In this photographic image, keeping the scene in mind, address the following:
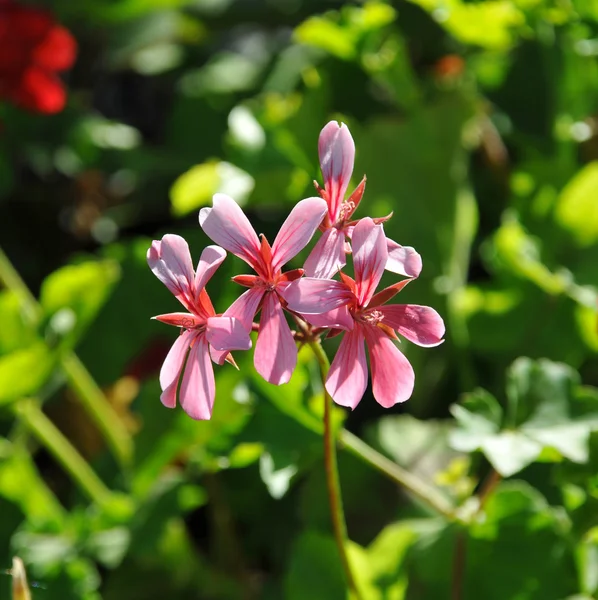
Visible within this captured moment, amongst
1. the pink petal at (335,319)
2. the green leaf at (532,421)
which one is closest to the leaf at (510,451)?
the green leaf at (532,421)

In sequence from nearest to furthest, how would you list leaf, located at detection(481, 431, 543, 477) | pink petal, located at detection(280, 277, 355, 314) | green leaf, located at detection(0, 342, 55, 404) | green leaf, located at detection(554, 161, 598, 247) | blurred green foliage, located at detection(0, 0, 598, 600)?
pink petal, located at detection(280, 277, 355, 314)
leaf, located at detection(481, 431, 543, 477)
blurred green foliage, located at detection(0, 0, 598, 600)
green leaf, located at detection(0, 342, 55, 404)
green leaf, located at detection(554, 161, 598, 247)

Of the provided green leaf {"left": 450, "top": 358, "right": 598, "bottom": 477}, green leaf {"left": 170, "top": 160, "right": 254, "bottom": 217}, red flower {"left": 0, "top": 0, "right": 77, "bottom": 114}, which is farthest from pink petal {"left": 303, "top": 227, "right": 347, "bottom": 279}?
red flower {"left": 0, "top": 0, "right": 77, "bottom": 114}

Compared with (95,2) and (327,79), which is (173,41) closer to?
(95,2)

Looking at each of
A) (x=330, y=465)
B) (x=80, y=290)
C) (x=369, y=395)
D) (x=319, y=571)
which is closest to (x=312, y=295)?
(x=330, y=465)

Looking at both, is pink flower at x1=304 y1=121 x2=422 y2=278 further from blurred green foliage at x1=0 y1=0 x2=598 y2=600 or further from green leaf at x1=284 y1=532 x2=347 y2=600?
green leaf at x1=284 y1=532 x2=347 y2=600

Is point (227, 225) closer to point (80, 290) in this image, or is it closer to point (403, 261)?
point (403, 261)

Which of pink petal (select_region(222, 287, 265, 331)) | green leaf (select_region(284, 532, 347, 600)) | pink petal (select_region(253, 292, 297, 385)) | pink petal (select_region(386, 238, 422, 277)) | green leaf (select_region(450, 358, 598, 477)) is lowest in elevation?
green leaf (select_region(284, 532, 347, 600))
